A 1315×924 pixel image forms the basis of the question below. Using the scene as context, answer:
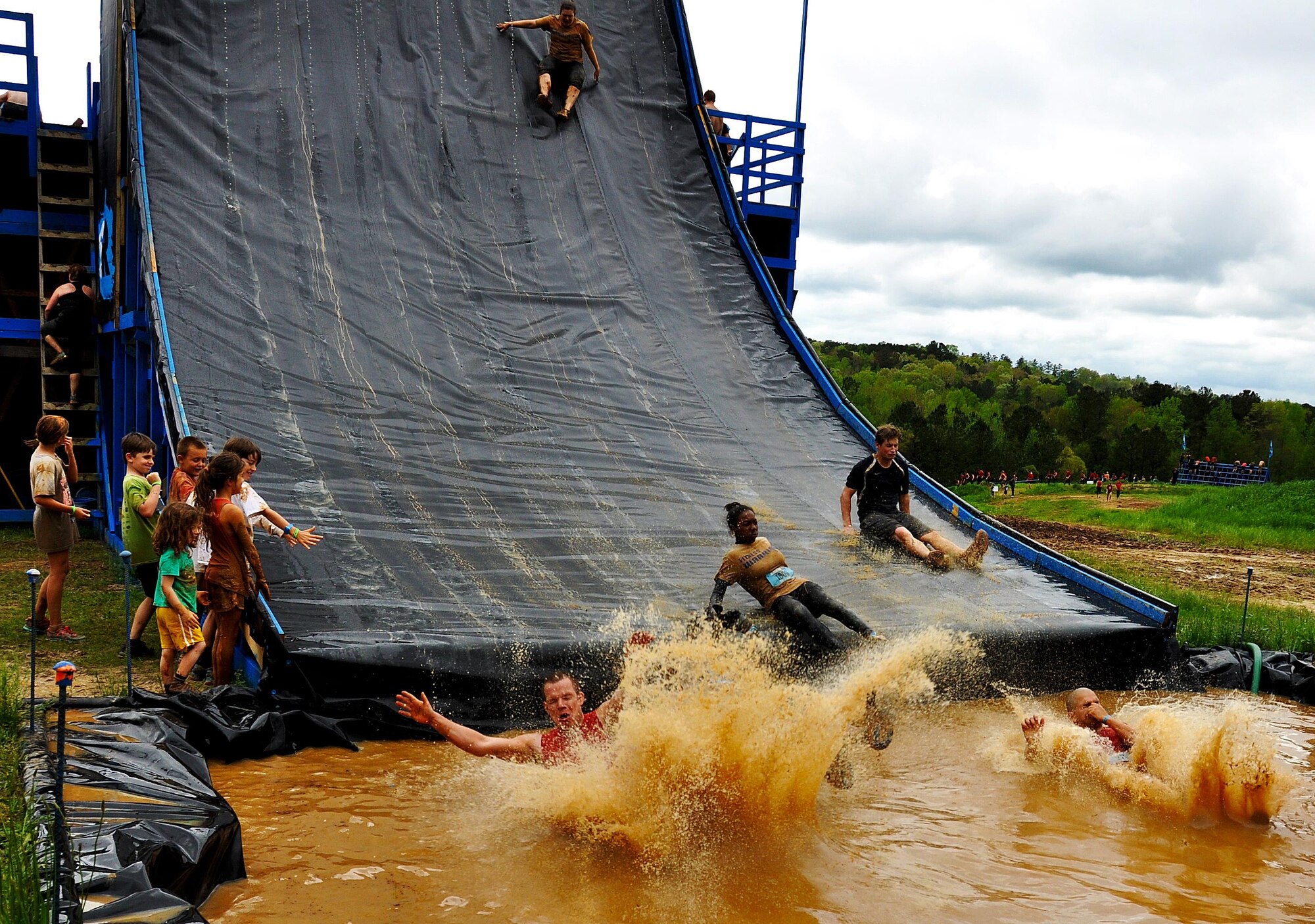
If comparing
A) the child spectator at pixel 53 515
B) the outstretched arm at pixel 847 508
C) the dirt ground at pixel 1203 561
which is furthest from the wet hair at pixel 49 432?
the dirt ground at pixel 1203 561

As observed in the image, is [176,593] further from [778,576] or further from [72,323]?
[72,323]

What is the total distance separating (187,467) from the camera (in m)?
6.29

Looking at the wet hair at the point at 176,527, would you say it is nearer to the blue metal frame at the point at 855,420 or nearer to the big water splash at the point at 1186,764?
the big water splash at the point at 1186,764

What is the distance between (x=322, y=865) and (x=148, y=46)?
852 cm

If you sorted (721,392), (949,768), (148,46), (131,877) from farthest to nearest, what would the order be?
1. (148,46)
2. (721,392)
3. (949,768)
4. (131,877)

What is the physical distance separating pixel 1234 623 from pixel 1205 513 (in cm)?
1329

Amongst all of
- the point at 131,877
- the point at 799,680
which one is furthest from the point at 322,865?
the point at 799,680

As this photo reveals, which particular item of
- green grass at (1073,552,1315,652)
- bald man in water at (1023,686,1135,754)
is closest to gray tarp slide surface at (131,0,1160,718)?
bald man in water at (1023,686,1135,754)

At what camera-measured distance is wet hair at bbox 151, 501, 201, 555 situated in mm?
5723

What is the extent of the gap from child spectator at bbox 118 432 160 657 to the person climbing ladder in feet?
20.2

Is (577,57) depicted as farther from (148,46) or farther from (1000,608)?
(1000,608)

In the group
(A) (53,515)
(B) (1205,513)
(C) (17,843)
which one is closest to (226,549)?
(A) (53,515)

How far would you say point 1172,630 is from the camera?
22.9 feet

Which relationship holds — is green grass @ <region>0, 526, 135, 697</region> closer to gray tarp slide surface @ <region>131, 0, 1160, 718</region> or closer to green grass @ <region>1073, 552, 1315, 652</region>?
gray tarp slide surface @ <region>131, 0, 1160, 718</region>
